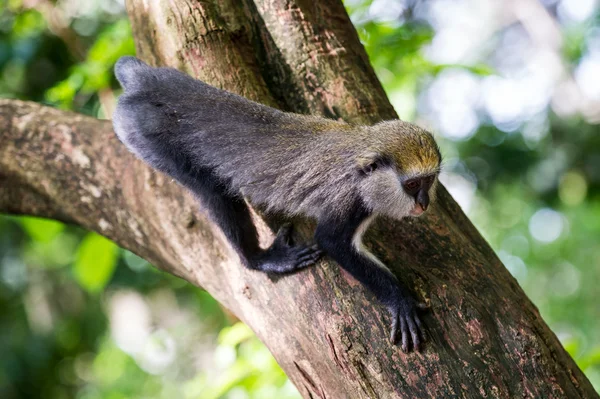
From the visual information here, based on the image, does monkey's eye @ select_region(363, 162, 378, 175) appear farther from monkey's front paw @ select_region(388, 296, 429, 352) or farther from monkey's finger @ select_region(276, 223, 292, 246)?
monkey's front paw @ select_region(388, 296, 429, 352)

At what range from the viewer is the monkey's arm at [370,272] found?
306cm

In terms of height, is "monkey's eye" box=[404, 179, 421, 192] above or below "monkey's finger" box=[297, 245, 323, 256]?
above

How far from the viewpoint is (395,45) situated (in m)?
4.88

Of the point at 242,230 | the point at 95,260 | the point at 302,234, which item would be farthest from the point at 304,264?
the point at 95,260

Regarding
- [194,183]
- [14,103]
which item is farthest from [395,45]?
[14,103]

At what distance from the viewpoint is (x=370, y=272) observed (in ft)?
10.7

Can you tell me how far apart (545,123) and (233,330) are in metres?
9.55

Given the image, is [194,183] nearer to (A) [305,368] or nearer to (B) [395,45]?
(A) [305,368]

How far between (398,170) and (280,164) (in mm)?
728

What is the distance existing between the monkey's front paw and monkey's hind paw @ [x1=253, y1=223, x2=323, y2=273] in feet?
1.96

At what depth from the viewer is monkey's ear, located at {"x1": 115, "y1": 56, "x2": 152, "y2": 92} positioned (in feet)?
12.9

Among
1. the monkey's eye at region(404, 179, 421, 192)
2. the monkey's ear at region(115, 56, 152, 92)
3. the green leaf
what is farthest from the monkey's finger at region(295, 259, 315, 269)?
the green leaf

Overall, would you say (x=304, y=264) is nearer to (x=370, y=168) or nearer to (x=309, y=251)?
(x=309, y=251)

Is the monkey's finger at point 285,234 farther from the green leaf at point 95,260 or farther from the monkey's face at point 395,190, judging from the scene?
the green leaf at point 95,260
